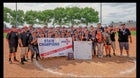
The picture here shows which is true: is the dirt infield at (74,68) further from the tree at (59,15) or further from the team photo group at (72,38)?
the tree at (59,15)

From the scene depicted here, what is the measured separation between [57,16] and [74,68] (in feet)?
143

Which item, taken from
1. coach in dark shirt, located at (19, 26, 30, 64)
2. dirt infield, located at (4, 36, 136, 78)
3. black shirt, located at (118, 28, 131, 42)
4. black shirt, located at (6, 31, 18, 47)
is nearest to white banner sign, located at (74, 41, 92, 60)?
dirt infield, located at (4, 36, 136, 78)

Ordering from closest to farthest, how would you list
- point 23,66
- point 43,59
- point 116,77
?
1. point 116,77
2. point 23,66
3. point 43,59

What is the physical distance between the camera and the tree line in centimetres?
5081

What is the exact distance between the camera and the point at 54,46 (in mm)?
11555

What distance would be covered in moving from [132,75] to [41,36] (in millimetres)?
5294

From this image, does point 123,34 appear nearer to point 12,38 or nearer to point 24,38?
point 24,38

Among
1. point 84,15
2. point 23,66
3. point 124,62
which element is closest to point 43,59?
point 23,66

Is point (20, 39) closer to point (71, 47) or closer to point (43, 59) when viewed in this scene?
point (43, 59)

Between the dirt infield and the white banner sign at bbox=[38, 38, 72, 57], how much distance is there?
0.39 metres

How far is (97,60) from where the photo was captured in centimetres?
1087

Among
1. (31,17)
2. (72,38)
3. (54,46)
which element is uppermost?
(31,17)

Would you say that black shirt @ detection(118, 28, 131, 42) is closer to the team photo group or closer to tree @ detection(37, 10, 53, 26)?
the team photo group

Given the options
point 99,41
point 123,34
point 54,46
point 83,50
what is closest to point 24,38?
point 54,46
